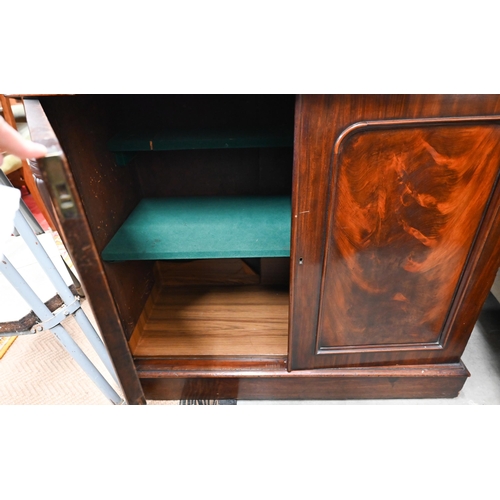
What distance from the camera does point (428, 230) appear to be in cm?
59

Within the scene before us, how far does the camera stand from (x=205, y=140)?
70 cm

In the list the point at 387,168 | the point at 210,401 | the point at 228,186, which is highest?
the point at 387,168

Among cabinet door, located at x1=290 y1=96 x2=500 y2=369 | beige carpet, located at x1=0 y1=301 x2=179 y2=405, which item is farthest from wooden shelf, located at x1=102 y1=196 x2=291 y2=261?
beige carpet, located at x1=0 y1=301 x2=179 y2=405

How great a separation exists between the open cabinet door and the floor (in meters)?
0.39

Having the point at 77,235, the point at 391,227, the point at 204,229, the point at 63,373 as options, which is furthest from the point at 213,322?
the point at 77,235

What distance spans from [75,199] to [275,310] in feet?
2.32

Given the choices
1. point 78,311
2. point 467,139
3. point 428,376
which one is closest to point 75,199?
point 78,311

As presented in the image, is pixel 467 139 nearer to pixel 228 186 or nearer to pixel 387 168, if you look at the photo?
pixel 387 168

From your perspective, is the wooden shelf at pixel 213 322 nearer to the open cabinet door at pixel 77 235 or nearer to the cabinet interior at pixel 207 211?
the cabinet interior at pixel 207 211

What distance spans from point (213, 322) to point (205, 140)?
1.55 ft

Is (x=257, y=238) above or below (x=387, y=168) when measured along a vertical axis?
below

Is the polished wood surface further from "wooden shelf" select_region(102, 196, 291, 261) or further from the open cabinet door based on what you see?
the open cabinet door

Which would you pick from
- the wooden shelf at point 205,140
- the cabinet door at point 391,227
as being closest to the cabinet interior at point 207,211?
the wooden shelf at point 205,140

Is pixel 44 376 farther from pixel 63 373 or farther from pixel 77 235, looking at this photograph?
pixel 77 235
